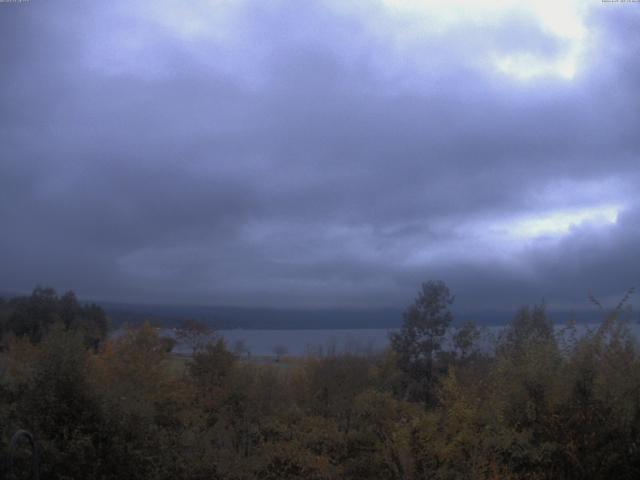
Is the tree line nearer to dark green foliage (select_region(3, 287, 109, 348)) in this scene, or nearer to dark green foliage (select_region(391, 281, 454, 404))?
dark green foliage (select_region(391, 281, 454, 404))

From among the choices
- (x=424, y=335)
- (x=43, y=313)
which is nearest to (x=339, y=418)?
(x=424, y=335)

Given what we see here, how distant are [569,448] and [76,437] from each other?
379 inches

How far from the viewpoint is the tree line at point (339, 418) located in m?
13.5

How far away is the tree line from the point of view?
44.2 ft

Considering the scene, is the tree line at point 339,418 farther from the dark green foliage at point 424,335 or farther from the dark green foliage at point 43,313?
the dark green foliage at point 43,313

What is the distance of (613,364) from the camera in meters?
14.4

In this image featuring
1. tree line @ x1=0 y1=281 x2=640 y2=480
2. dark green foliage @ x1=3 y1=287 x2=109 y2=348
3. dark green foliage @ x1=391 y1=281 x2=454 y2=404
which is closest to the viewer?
tree line @ x1=0 y1=281 x2=640 y2=480

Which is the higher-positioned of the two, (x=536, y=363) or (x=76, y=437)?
(x=536, y=363)

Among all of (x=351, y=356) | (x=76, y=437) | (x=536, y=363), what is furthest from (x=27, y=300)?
(x=536, y=363)

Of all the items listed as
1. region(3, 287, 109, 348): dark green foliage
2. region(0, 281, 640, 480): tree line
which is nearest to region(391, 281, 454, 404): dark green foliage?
region(0, 281, 640, 480): tree line

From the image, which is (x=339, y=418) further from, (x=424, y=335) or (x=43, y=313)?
(x=43, y=313)

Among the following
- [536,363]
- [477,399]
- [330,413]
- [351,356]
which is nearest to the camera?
[536,363]

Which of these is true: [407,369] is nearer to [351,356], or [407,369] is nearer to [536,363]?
[351,356]

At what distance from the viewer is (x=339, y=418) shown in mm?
23656
